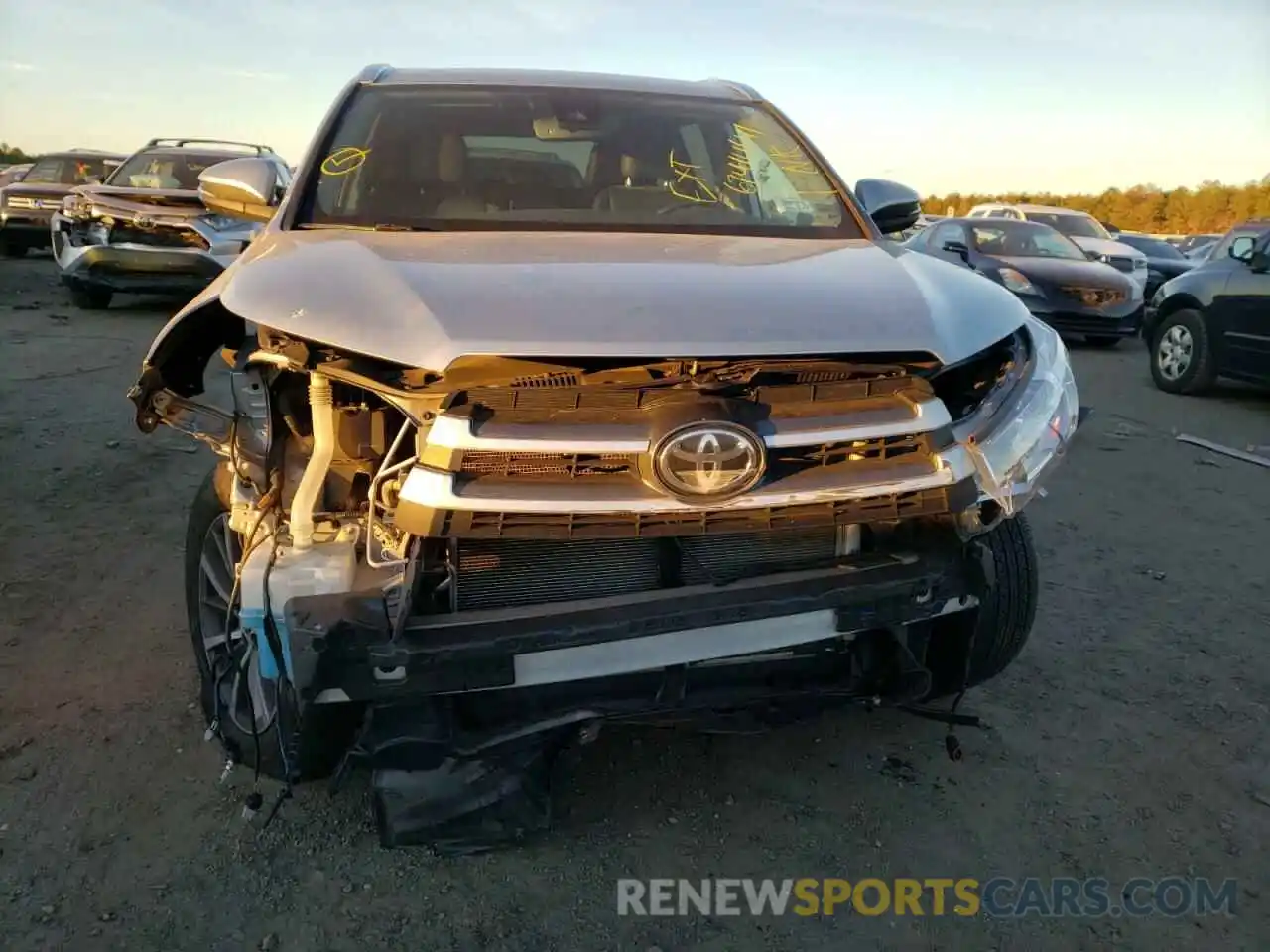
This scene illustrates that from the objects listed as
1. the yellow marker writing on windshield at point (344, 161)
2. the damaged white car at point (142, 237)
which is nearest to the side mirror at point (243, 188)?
the yellow marker writing on windshield at point (344, 161)

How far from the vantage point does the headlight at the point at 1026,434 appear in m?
2.26

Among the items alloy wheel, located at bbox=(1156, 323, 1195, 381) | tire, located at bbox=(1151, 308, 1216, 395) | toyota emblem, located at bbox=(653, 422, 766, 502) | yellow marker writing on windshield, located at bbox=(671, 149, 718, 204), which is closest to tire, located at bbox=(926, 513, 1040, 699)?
toyota emblem, located at bbox=(653, 422, 766, 502)

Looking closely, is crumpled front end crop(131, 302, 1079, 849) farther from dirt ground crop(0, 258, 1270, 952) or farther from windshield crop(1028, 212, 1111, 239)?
windshield crop(1028, 212, 1111, 239)

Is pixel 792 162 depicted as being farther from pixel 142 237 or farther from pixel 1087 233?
pixel 1087 233

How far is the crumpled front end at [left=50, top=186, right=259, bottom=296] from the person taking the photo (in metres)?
9.44

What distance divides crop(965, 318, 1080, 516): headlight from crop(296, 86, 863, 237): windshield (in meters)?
0.96

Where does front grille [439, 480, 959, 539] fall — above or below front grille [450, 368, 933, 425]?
below

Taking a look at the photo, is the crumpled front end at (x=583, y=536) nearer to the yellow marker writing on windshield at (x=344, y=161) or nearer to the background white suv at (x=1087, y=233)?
the yellow marker writing on windshield at (x=344, y=161)

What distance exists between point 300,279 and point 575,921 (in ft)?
5.09

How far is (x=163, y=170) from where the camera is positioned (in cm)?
1071

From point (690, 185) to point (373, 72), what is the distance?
1.30 meters

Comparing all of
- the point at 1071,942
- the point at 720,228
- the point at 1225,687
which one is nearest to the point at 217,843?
the point at 1071,942

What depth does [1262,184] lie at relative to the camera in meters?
40.9

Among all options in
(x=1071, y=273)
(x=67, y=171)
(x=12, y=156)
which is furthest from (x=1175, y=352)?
(x=12, y=156)
